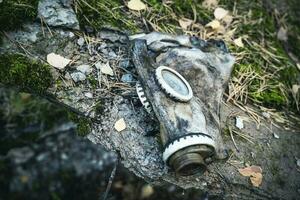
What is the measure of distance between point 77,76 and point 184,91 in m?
0.61

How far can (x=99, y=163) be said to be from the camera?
2.61 m

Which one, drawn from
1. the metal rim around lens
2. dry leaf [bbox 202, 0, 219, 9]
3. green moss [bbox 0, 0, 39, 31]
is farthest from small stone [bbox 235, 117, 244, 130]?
green moss [bbox 0, 0, 39, 31]

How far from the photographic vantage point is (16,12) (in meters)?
2.11

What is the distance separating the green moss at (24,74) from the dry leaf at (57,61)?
0.06 m

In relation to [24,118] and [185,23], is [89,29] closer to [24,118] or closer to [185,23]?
[185,23]

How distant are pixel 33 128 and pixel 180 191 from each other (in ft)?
3.94

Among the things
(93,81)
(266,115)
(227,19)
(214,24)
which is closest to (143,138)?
(93,81)

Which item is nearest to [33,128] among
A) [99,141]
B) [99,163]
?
[99,163]

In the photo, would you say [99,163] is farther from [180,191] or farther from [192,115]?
[192,115]

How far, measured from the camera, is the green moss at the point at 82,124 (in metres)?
1.98

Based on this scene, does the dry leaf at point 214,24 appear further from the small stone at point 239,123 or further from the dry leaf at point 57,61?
the dry leaf at point 57,61

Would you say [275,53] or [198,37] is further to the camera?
[275,53]

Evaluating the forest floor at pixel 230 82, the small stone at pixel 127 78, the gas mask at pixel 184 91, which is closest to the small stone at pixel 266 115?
the forest floor at pixel 230 82

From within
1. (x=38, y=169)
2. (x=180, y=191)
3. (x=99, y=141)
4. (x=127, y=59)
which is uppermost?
(x=127, y=59)
